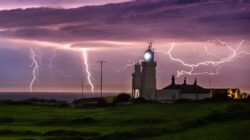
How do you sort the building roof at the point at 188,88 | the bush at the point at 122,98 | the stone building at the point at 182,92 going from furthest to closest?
the building roof at the point at 188,88
the stone building at the point at 182,92
the bush at the point at 122,98

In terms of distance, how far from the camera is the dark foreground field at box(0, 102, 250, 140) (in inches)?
1610

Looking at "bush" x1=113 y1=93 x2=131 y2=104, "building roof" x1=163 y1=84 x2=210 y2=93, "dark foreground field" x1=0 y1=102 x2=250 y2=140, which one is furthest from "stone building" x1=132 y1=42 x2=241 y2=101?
"dark foreground field" x1=0 y1=102 x2=250 y2=140

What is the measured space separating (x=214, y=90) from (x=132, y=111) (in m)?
48.1

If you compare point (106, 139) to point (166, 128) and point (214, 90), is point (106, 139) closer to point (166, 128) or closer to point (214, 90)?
point (166, 128)

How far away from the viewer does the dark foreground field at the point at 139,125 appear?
134 feet

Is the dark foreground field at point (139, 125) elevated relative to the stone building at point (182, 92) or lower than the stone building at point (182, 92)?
lower

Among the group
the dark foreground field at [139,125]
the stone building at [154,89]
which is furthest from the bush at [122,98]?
the dark foreground field at [139,125]

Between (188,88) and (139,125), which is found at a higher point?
(188,88)

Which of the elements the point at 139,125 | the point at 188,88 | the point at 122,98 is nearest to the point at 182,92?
the point at 188,88

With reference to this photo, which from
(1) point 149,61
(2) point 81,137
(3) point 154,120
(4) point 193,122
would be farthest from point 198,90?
(2) point 81,137

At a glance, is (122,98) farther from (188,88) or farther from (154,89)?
(188,88)

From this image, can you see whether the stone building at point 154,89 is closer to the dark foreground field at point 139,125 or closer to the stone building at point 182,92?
the stone building at point 182,92

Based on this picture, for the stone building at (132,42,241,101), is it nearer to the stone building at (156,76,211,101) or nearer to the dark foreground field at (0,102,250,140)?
the stone building at (156,76,211,101)

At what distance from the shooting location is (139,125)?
56.2 m
